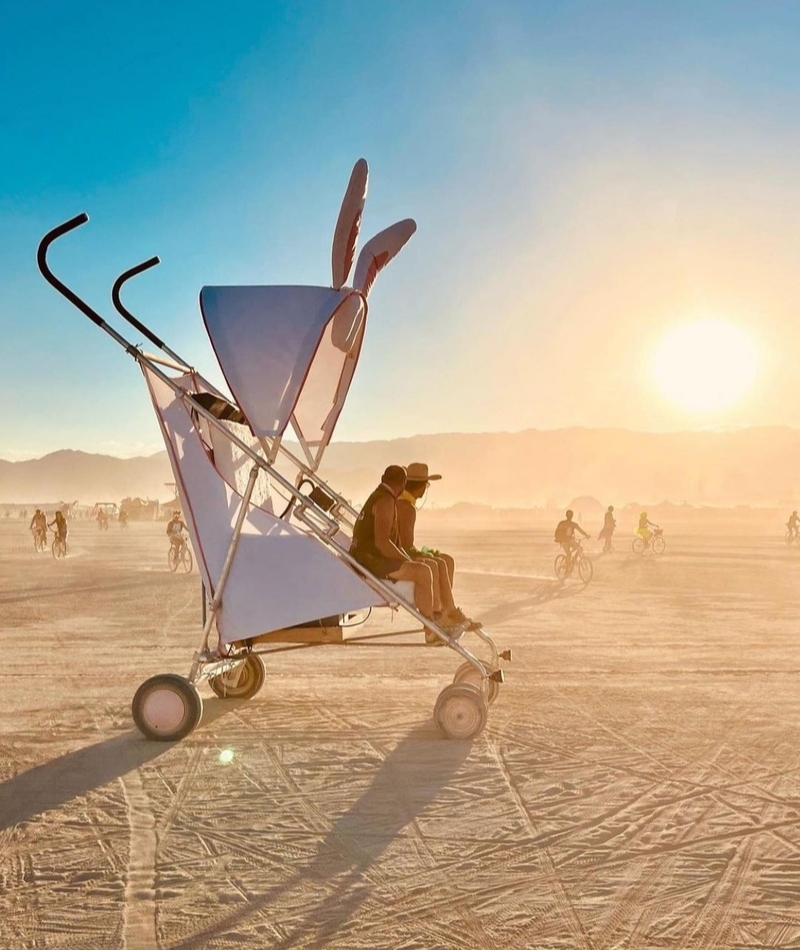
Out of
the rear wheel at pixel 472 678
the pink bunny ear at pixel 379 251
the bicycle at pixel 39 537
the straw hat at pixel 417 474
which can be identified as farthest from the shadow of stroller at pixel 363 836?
the bicycle at pixel 39 537

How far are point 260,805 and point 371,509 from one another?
2737 mm

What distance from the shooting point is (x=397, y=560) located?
759 centimetres

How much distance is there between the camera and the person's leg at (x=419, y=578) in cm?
752

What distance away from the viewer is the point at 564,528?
2219 cm

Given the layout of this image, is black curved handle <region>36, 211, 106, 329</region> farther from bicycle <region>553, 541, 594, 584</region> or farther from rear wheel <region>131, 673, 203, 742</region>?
bicycle <region>553, 541, 594, 584</region>

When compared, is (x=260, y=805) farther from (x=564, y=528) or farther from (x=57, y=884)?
(x=564, y=528)

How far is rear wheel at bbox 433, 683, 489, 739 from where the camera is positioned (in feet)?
23.5

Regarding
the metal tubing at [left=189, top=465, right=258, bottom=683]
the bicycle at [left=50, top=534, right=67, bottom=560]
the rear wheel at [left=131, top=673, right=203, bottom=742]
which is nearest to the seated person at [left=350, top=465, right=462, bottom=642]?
the metal tubing at [left=189, top=465, right=258, bottom=683]

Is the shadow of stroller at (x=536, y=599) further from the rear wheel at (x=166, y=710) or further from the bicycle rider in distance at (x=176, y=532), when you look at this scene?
the bicycle rider in distance at (x=176, y=532)

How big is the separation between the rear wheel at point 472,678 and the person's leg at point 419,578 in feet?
2.71

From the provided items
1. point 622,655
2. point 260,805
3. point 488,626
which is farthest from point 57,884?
point 488,626

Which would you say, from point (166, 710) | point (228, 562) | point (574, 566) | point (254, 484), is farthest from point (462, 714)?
point (574, 566)

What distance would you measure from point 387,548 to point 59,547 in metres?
27.2

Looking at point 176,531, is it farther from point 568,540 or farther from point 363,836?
point 363,836
